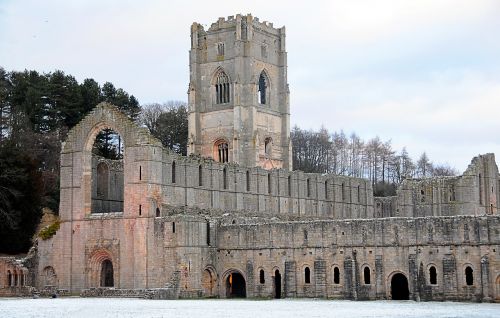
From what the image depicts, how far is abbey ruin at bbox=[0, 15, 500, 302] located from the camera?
2362 inches

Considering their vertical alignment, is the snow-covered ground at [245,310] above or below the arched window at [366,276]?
below

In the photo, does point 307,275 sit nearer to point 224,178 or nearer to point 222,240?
point 222,240

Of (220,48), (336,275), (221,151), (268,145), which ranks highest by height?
(220,48)

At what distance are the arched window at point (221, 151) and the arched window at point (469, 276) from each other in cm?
4173

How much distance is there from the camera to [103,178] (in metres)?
74.8

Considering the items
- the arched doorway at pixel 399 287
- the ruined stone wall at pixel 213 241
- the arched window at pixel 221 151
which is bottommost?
the arched doorway at pixel 399 287

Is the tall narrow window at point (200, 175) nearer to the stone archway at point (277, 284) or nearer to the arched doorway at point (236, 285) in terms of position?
the arched doorway at point (236, 285)

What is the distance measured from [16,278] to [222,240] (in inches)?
600

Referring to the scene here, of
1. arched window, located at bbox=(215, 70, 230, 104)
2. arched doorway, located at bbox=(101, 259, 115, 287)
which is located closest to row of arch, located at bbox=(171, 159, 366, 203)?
arched window, located at bbox=(215, 70, 230, 104)

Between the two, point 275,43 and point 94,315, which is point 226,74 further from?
point 94,315

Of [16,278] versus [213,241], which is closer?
[213,241]

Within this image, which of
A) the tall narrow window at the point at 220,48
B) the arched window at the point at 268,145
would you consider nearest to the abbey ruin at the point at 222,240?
the arched window at the point at 268,145

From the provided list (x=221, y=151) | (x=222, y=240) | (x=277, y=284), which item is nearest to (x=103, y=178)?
(x=222, y=240)

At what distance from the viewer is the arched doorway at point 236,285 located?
70062 millimetres
